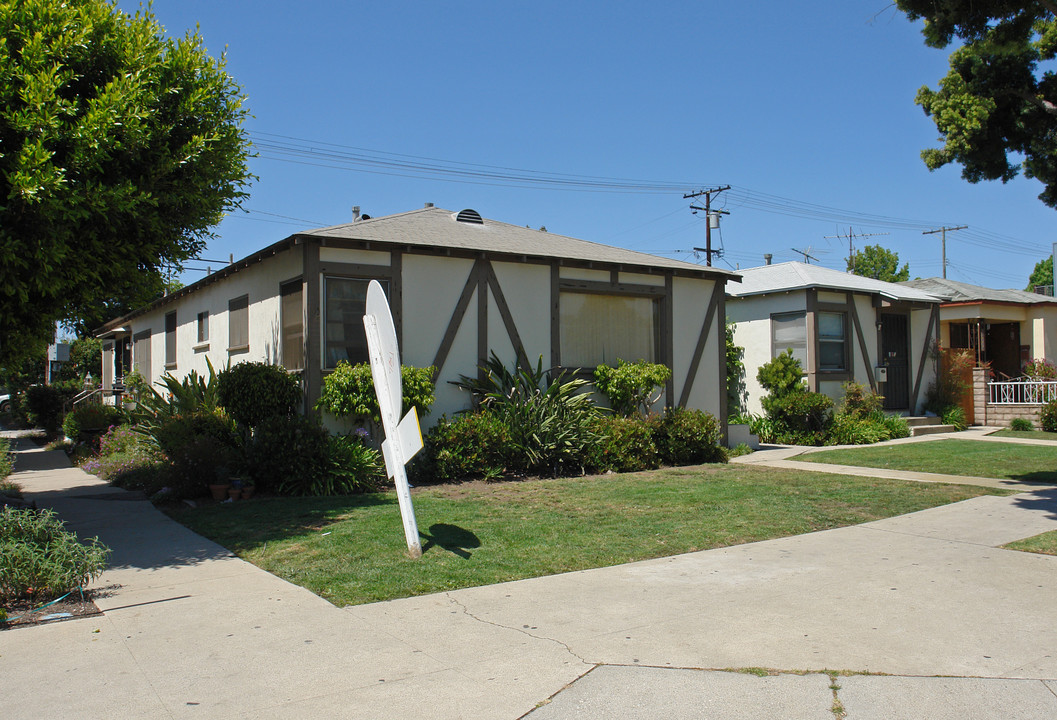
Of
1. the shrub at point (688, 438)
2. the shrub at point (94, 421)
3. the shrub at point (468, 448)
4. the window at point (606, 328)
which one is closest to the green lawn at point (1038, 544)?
the shrub at point (688, 438)

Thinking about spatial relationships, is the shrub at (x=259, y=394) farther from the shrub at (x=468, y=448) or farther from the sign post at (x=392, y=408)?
the sign post at (x=392, y=408)

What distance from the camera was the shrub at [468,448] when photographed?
11.5 m

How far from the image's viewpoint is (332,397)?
36.4 feet

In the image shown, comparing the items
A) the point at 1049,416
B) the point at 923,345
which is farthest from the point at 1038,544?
the point at 923,345

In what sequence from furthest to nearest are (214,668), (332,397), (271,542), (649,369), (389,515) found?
(649,369) < (332,397) < (389,515) < (271,542) < (214,668)

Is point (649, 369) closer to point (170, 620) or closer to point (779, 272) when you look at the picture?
point (779, 272)

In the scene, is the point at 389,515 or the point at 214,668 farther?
the point at 389,515

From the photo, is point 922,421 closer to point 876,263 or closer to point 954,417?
point 954,417

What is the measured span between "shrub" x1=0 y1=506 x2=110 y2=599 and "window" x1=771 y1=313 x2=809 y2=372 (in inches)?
610

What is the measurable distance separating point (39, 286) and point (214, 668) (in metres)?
4.42

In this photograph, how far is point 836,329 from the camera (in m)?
18.7

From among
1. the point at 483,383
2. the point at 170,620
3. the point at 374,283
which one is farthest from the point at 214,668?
the point at 483,383

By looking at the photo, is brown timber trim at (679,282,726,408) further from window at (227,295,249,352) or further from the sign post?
the sign post

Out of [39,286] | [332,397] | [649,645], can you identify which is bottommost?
[649,645]
